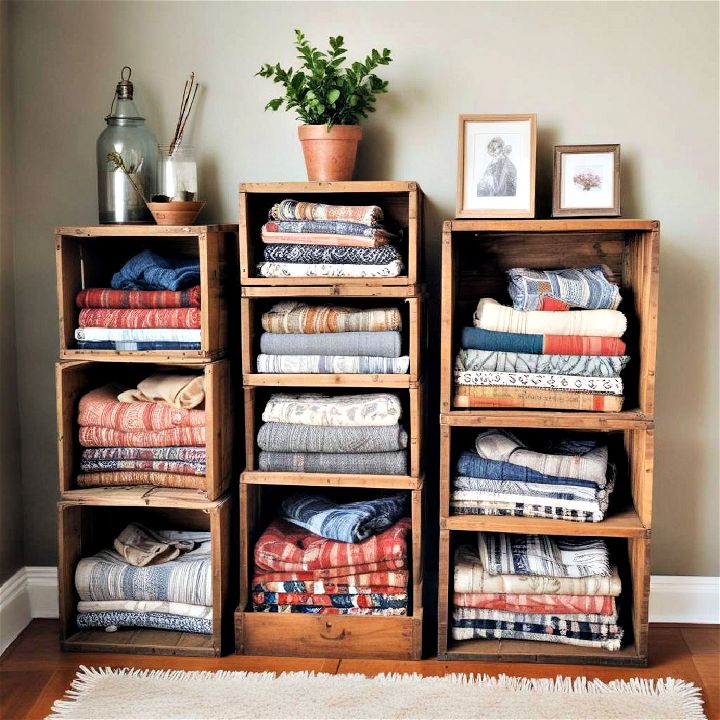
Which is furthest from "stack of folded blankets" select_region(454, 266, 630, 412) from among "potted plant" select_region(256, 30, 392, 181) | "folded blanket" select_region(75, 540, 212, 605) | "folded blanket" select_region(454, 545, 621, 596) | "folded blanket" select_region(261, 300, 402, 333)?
"folded blanket" select_region(75, 540, 212, 605)

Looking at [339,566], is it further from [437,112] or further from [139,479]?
[437,112]

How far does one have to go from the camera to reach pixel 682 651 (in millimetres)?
2746

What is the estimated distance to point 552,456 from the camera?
8.67 ft

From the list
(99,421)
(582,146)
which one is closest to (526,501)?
(582,146)

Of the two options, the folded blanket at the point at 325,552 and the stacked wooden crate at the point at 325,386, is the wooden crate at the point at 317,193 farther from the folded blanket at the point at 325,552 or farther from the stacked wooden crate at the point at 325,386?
the folded blanket at the point at 325,552

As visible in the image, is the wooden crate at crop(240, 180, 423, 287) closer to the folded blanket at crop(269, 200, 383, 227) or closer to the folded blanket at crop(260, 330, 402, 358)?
the folded blanket at crop(269, 200, 383, 227)

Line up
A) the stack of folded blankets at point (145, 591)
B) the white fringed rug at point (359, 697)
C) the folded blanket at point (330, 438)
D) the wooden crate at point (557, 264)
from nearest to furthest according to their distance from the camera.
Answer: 1. the white fringed rug at point (359, 697)
2. the wooden crate at point (557, 264)
3. the folded blanket at point (330, 438)
4. the stack of folded blankets at point (145, 591)

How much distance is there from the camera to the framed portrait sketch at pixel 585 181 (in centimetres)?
268

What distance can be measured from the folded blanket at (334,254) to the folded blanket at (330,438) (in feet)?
1.54

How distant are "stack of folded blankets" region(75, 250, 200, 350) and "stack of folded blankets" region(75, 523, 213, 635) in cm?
65

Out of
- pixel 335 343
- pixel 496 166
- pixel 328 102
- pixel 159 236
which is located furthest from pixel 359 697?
pixel 328 102

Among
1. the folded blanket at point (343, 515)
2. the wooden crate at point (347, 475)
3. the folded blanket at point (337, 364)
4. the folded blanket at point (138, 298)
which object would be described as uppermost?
the folded blanket at point (138, 298)

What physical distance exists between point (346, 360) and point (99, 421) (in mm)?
756

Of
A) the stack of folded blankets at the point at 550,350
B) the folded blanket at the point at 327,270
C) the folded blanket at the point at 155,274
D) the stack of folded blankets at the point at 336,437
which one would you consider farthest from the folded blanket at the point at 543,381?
the folded blanket at the point at 155,274
